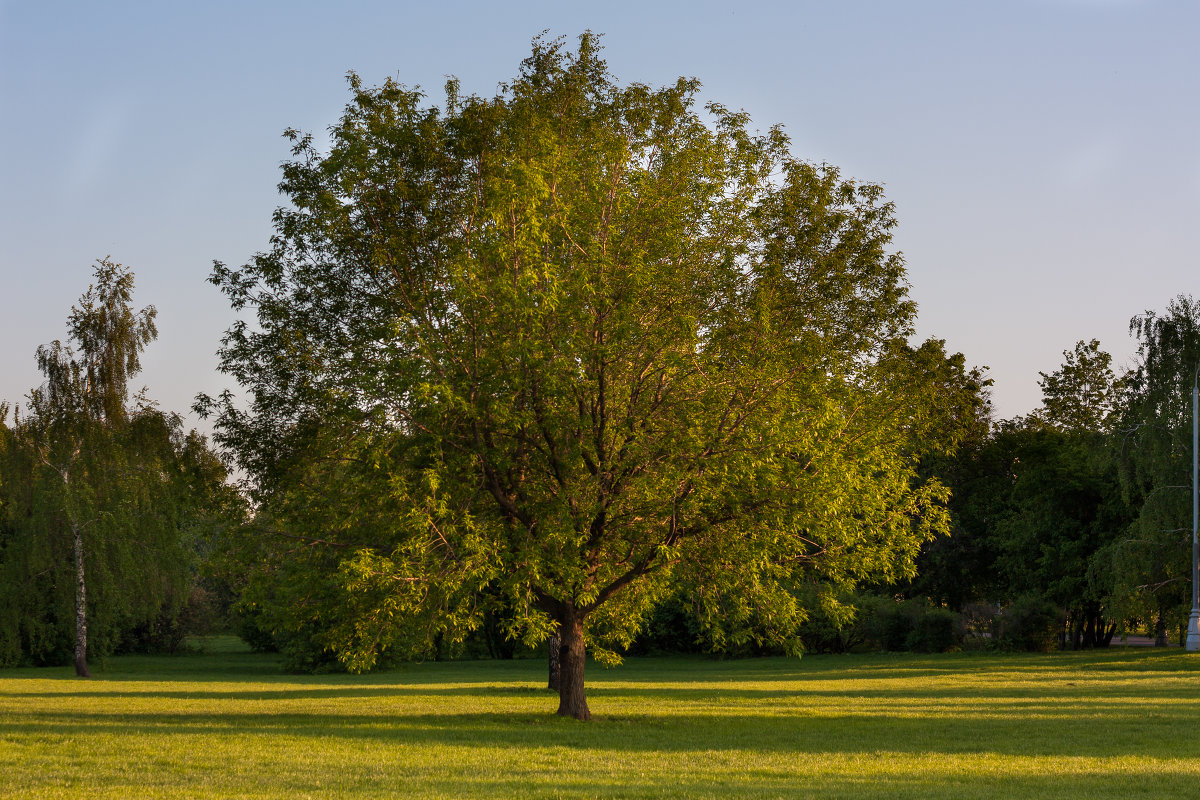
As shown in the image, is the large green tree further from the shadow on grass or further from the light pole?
the light pole

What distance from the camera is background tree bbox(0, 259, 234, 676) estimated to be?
142 feet

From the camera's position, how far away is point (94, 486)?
43.7 m

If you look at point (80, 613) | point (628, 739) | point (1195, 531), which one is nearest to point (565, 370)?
point (628, 739)

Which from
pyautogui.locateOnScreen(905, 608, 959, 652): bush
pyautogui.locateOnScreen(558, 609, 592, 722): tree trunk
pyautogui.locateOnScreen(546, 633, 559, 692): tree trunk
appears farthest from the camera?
pyautogui.locateOnScreen(905, 608, 959, 652): bush

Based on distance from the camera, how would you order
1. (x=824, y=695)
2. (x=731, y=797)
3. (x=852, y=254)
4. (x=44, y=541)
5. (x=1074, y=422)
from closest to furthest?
1. (x=731, y=797)
2. (x=852, y=254)
3. (x=824, y=695)
4. (x=44, y=541)
5. (x=1074, y=422)

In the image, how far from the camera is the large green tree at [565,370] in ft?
61.6

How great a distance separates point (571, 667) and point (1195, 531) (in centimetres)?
2769

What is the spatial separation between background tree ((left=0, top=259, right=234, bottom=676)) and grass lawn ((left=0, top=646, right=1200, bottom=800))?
299 inches

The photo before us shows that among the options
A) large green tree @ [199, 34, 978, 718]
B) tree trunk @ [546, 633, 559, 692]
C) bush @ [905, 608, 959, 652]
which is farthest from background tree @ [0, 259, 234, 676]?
bush @ [905, 608, 959, 652]

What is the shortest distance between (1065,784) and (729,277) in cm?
999

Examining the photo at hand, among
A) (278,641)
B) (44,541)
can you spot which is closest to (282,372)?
(44,541)

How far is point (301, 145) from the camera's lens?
2166cm

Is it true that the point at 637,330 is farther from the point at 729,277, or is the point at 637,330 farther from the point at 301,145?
the point at 301,145

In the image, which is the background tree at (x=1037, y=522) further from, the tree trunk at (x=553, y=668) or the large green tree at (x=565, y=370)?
the large green tree at (x=565, y=370)
